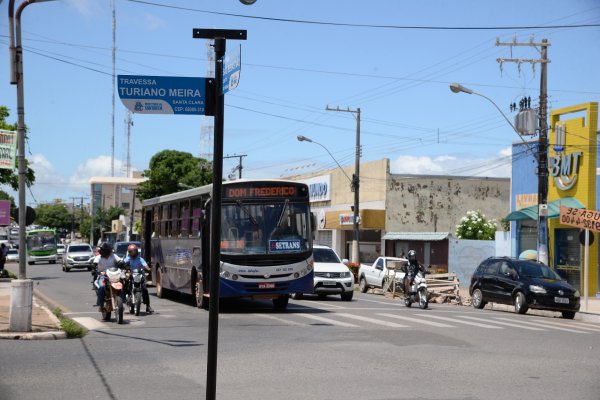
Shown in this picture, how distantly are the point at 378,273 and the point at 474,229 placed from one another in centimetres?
1196

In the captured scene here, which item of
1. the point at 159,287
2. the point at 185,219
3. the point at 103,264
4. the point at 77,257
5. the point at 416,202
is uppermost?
the point at 416,202

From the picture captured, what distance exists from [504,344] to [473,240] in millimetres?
28157

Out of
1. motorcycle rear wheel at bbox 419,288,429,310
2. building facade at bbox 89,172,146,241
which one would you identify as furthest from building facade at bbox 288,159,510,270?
building facade at bbox 89,172,146,241

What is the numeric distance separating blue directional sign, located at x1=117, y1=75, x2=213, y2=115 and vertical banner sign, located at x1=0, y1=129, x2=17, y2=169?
44.8 ft

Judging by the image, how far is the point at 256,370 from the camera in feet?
37.4

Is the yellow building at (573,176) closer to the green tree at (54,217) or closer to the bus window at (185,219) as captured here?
the bus window at (185,219)

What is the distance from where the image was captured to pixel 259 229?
819 inches

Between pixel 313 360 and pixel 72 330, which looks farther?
pixel 72 330

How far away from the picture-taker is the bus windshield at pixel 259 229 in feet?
68.0

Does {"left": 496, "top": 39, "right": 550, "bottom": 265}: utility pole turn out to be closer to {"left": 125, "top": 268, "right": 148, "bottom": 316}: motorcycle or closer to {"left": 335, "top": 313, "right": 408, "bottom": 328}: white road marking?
{"left": 335, "top": 313, "right": 408, "bottom": 328}: white road marking

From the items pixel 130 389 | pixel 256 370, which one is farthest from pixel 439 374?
pixel 130 389

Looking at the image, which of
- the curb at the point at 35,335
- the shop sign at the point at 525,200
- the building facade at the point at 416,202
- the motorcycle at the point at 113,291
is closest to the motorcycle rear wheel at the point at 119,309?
the motorcycle at the point at 113,291

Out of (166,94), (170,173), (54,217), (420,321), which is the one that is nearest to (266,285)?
(420,321)

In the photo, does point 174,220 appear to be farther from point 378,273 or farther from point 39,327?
point 378,273
